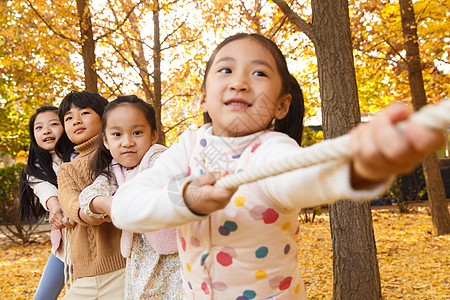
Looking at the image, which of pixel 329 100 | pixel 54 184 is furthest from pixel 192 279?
pixel 329 100

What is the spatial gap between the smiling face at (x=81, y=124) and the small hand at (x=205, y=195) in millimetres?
1797

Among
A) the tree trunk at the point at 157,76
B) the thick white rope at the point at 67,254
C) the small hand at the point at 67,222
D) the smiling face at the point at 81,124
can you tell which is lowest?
the thick white rope at the point at 67,254

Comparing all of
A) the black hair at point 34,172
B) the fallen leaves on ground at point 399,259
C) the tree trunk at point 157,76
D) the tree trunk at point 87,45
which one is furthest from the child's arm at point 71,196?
the tree trunk at point 157,76

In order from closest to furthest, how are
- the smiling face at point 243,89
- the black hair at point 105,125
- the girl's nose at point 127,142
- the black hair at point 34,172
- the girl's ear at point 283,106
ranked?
the smiling face at point 243,89 → the girl's ear at point 283,106 → the girl's nose at point 127,142 → the black hair at point 105,125 → the black hair at point 34,172

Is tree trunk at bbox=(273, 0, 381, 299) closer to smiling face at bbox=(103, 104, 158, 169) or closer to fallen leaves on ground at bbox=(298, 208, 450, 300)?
fallen leaves on ground at bbox=(298, 208, 450, 300)

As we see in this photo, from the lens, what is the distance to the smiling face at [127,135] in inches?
88.2

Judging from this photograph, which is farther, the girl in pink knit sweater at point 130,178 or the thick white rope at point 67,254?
the thick white rope at point 67,254

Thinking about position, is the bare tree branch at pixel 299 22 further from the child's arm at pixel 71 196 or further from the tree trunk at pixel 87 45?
the tree trunk at pixel 87 45

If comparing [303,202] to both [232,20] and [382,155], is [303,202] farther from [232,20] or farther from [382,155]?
[232,20]

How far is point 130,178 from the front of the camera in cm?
223

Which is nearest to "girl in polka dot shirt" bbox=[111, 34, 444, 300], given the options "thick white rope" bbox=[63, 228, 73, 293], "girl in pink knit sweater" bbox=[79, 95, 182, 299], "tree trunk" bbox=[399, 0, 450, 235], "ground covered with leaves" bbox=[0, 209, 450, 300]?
"girl in pink knit sweater" bbox=[79, 95, 182, 299]

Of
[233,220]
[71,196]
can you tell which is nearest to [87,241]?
[71,196]

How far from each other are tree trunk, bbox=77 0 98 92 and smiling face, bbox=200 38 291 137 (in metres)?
5.77

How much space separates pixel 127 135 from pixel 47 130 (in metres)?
1.20
